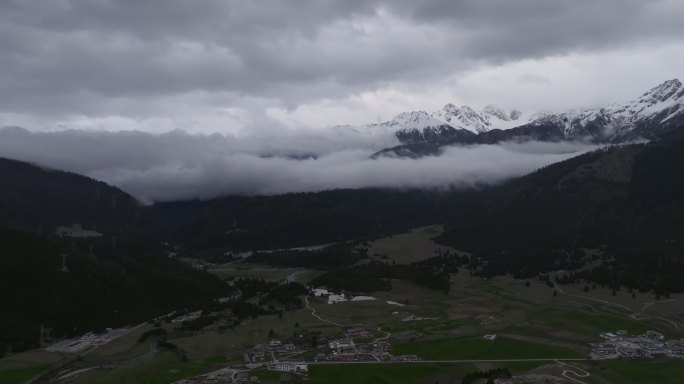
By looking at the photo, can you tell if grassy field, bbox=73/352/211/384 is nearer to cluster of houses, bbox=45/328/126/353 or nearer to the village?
the village

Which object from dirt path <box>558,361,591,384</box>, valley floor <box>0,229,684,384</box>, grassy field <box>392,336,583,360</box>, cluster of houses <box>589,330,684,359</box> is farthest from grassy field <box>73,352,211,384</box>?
cluster of houses <box>589,330,684,359</box>

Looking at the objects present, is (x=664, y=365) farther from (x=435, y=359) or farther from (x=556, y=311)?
A: (x=556, y=311)

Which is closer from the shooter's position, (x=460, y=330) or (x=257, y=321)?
(x=460, y=330)

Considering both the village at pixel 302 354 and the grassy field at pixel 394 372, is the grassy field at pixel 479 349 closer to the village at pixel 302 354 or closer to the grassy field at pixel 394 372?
the village at pixel 302 354

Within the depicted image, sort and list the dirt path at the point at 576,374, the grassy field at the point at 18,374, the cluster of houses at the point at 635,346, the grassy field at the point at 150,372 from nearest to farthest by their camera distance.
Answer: the dirt path at the point at 576,374 → the grassy field at the point at 150,372 → the grassy field at the point at 18,374 → the cluster of houses at the point at 635,346

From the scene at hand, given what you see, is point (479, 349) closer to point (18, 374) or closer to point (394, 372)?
point (394, 372)

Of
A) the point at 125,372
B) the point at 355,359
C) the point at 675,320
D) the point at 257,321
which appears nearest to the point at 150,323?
the point at 257,321

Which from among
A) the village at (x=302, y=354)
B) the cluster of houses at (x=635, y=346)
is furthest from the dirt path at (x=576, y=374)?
the village at (x=302, y=354)
